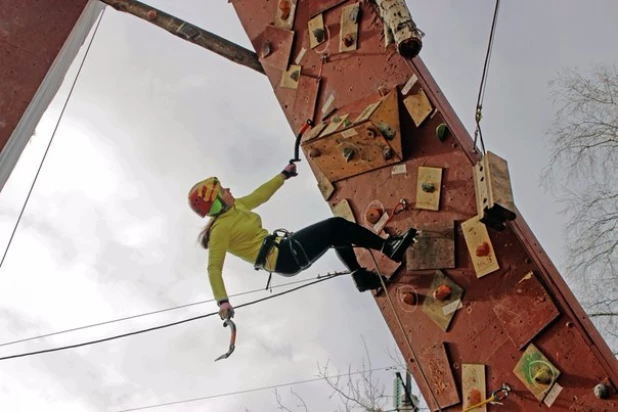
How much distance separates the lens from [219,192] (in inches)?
158

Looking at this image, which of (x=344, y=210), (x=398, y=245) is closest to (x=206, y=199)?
(x=344, y=210)

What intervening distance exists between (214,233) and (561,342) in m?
2.03

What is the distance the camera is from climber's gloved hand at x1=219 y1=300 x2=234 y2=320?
3.52 m

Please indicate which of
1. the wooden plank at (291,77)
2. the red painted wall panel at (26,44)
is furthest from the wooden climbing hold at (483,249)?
the red painted wall panel at (26,44)

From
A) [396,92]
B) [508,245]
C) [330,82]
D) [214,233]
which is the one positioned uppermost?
[330,82]

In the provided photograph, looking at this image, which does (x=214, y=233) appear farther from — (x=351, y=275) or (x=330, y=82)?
(x=330, y=82)

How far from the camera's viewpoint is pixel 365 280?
396 centimetres

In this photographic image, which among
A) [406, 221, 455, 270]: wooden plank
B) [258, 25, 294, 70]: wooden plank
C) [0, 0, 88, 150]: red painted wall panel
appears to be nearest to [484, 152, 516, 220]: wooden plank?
[406, 221, 455, 270]: wooden plank

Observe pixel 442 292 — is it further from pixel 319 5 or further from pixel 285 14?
pixel 285 14

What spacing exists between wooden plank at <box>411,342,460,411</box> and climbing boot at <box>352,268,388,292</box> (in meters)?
0.52

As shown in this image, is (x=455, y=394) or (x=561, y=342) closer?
(x=561, y=342)

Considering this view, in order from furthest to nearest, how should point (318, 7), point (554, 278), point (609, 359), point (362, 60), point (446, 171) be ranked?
point (318, 7) < point (362, 60) < point (446, 171) < point (554, 278) < point (609, 359)

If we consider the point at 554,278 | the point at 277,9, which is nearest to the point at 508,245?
the point at 554,278

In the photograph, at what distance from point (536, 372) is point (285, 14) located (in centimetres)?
320
